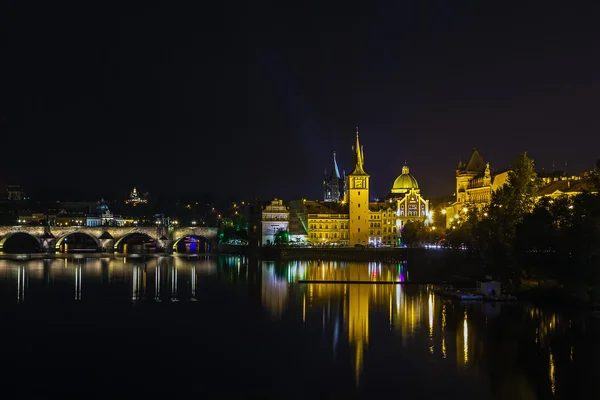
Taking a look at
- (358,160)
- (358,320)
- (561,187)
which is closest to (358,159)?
(358,160)

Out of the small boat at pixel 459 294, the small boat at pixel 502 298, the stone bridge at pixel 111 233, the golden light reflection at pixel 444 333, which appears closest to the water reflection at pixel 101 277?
the small boat at pixel 459 294

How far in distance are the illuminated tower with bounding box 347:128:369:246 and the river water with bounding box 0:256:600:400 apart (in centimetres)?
5944

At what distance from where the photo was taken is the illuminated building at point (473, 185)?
111m

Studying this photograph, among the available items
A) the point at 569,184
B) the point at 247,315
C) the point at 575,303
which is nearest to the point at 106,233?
the point at 569,184

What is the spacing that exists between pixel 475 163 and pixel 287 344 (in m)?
92.8

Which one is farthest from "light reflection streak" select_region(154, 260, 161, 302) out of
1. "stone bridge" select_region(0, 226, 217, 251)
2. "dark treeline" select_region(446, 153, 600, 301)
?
"stone bridge" select_region(0, 226, 217, 251)

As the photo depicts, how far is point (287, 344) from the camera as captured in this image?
38.8 m

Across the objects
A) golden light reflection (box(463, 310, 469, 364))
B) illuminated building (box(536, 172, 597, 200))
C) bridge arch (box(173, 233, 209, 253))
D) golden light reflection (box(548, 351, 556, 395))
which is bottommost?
golden light reflection (box(548, 351, 556, 395))

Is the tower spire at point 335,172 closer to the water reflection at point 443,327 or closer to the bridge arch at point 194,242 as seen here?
the bridge arch at point 194,242

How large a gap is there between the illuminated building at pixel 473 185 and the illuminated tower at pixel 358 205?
13.3 metres

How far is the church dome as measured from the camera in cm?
14462

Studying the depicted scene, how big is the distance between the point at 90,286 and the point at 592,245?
3994 centimetres

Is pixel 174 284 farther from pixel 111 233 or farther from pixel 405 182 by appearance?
pixel 405 182

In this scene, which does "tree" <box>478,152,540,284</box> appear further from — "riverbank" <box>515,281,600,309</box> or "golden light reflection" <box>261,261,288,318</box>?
"golden light reflection" <box>261,261,288,318</box>
